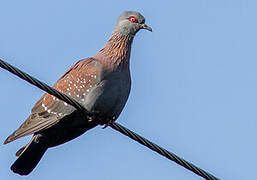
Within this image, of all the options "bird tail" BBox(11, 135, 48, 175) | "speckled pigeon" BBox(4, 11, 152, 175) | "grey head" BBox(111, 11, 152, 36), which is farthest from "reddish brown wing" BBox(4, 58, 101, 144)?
"grey head" BBox(111, 11, 152, 36)

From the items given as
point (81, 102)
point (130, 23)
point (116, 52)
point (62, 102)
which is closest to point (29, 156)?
point (62, 102)

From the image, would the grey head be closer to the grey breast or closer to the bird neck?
the bird neck

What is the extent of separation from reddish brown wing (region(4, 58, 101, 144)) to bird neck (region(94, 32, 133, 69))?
7.7 inches

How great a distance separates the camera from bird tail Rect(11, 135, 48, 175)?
24.6ft

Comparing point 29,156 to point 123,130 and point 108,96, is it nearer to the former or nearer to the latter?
point 108,96

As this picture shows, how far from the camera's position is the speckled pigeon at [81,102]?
7.28 metres

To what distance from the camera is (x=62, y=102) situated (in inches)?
297

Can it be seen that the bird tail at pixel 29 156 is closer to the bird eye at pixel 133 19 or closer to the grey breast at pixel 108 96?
the grey breast at pixel 108 96

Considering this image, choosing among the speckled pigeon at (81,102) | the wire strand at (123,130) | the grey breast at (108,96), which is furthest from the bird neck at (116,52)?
the wire strand at (123,130)

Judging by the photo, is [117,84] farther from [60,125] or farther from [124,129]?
[124,129]

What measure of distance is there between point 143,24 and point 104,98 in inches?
65.2

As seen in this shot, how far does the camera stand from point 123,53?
8.02 m

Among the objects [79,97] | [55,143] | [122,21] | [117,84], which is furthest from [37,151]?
[122,21]

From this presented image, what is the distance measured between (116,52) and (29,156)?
5.88 feet
